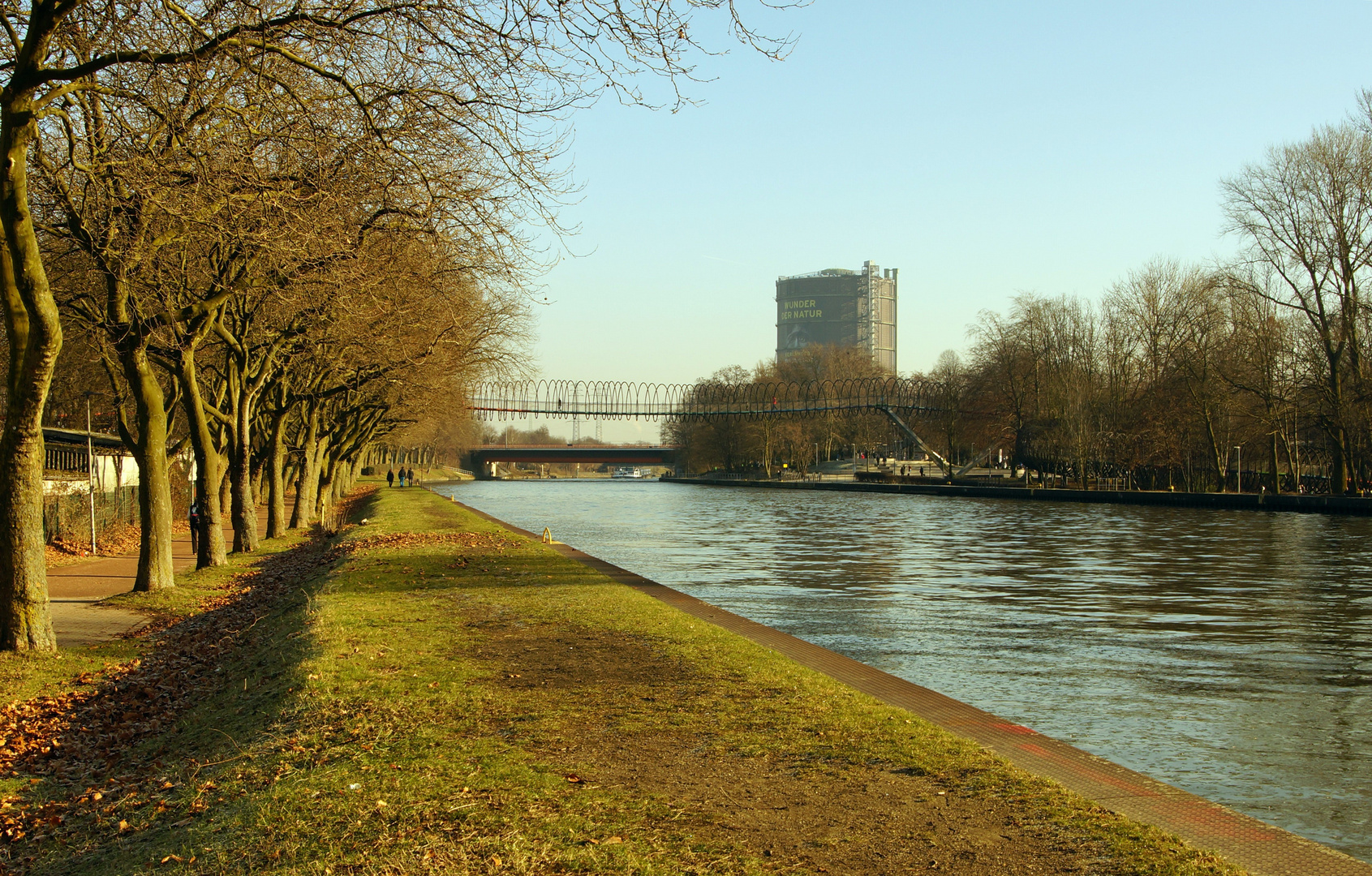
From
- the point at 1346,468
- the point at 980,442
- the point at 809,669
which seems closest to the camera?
the point at 809,669

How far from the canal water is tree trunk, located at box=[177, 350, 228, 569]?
31.9 feet

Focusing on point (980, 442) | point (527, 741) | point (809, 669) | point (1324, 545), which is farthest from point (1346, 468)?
point (527, 741)

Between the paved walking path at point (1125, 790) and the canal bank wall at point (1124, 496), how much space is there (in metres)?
47.8

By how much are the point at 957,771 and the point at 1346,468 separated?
193 ft

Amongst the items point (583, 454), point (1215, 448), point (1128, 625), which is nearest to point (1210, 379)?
point (1215, 448)

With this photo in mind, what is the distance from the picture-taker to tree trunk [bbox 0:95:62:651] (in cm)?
1106

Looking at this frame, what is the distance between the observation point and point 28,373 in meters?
11.5

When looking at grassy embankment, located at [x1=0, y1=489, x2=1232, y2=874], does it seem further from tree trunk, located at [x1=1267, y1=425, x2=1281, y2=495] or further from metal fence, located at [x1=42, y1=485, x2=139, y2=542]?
tree trunk, located at [x1=1267, y1=425, x2=1281, y2=495]

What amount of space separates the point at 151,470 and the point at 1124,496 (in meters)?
59.5

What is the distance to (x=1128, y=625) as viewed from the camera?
17938 millimetres

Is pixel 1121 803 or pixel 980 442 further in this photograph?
pixel 980 442

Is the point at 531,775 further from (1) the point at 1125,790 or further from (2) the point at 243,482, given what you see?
(2) the point at 243,482

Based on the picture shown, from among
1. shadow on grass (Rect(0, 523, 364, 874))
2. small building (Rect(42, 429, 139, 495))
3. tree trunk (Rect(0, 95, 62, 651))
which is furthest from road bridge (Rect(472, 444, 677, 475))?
tree trunk (Rect(0, 95, 62, 651))

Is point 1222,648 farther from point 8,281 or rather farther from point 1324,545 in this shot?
point 1324,545
